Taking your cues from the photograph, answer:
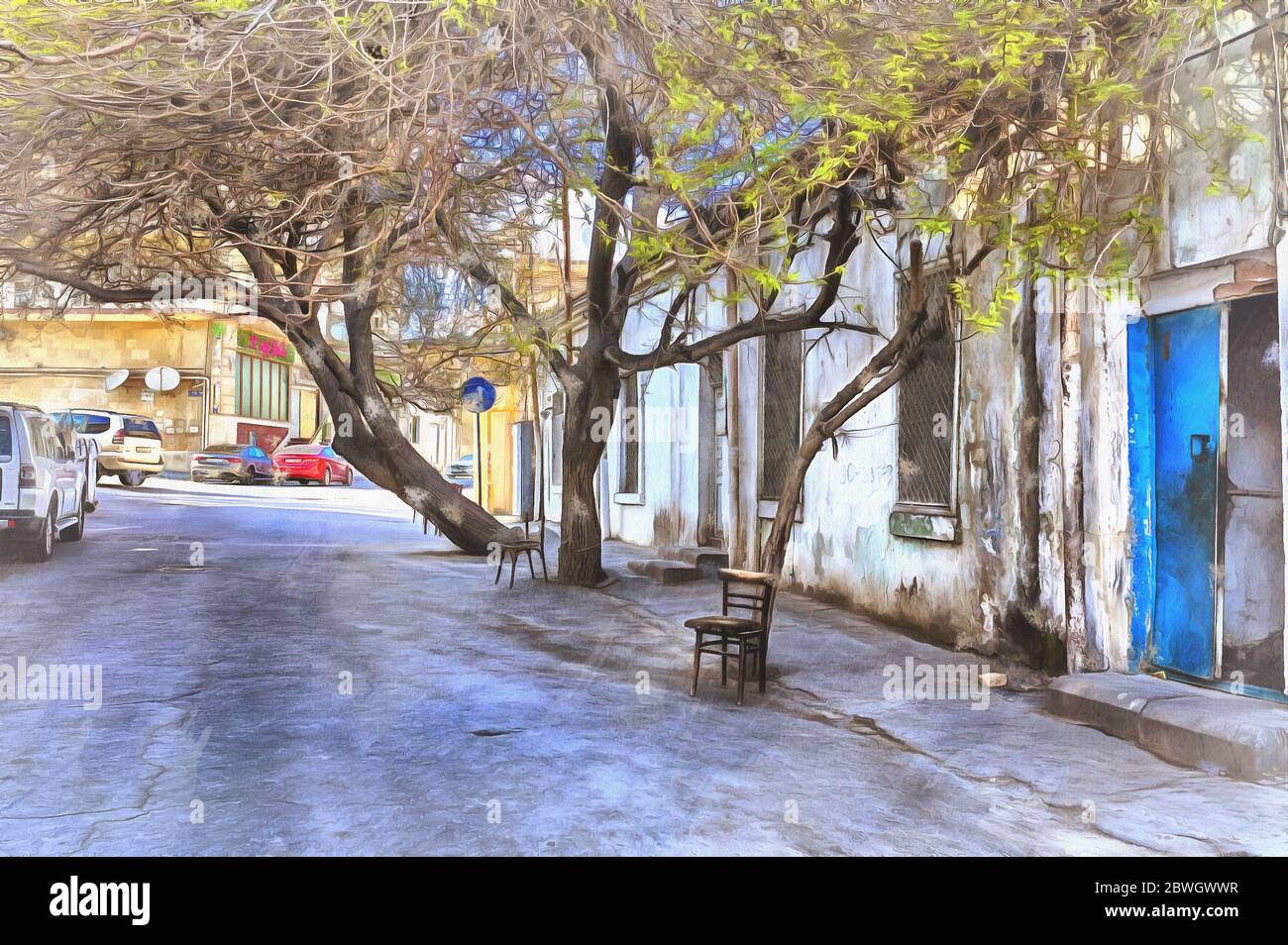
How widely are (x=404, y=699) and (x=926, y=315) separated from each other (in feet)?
16.7

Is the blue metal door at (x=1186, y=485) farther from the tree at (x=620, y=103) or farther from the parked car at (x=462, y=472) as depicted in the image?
the parked car at (x=462, y=472)

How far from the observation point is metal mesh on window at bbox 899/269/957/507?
30.1 feet

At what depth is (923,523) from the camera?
936cm

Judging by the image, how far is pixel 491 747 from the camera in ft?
18.8

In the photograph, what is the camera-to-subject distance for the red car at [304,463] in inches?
1419

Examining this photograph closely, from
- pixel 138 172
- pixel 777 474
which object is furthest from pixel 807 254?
pixel 138 172

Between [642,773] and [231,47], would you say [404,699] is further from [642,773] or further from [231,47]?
[231,47]

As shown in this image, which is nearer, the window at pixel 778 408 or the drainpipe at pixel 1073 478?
the drainpipe at pixel 1073 478

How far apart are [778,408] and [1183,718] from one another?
297 inches

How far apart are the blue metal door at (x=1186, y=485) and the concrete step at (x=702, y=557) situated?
6.94 m

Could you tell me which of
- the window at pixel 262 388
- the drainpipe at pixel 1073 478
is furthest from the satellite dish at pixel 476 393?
the window at pixel 262 388

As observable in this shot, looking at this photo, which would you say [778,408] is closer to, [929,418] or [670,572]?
[670,572]

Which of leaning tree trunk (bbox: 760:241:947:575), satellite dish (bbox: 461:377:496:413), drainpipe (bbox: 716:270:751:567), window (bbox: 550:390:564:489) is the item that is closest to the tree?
leaning tree trunk (bbox: 760:241:947:575)

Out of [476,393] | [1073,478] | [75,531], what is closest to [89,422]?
[75,531]
